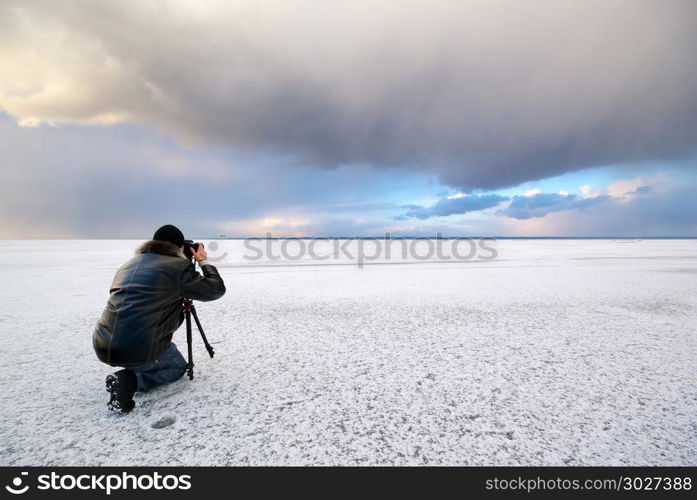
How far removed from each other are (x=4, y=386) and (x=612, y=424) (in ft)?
19.8

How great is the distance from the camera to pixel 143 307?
8.80 ft

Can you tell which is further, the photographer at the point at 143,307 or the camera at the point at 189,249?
the camera at the point at 189,249


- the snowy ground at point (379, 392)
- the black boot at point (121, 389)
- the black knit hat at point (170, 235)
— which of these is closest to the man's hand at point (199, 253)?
the black knit hat at point (170, 235)

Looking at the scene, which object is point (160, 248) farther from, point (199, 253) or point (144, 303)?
point (144, 303)

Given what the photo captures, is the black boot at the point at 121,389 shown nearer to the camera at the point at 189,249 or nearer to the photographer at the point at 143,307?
the photographer at the point at 143,307

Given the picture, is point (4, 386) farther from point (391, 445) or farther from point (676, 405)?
point (676, 405)

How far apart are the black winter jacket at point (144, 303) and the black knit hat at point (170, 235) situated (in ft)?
0.41

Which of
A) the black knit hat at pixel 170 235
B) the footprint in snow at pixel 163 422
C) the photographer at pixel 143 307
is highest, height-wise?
the black knit hat at pixel 170 235

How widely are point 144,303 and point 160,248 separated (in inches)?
21.2

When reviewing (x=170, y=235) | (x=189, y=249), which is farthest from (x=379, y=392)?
(x=170, y=235)

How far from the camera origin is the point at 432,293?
8922mm

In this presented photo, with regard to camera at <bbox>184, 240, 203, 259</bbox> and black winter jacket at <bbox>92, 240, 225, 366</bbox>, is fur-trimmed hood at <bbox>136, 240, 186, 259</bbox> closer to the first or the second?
black winter jacket at <bbox>92, 240, 225, 366</bbox>

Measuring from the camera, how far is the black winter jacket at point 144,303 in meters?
2.64
